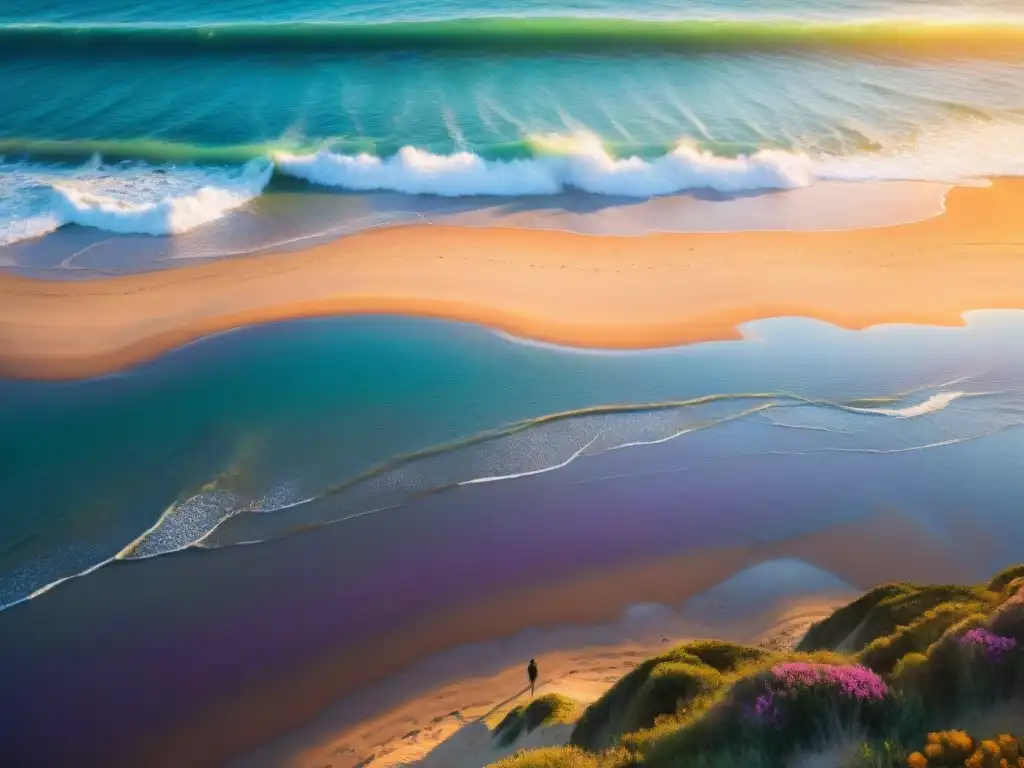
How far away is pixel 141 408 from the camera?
10734 millimetres

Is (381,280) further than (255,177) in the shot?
No

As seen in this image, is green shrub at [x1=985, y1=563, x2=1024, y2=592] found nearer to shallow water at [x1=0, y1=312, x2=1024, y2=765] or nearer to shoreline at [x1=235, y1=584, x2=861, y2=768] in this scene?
shoreline at [x1=235, y1=584, x2=861, y2=768]

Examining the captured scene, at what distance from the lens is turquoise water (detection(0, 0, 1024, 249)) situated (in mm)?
16750

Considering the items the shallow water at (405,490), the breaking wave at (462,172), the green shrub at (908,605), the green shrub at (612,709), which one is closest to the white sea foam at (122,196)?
the breaking wave at (462,172)

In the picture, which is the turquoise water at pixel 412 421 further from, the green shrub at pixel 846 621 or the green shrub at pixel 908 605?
the green shrub at pixel 908 605

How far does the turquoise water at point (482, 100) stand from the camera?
55.0 ft

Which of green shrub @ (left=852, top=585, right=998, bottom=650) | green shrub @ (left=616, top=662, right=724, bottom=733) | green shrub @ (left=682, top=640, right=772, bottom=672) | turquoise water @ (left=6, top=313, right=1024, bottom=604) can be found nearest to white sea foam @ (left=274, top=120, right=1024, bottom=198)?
turquoise water @ (left=6, top=313, right=1024, bottom=604)

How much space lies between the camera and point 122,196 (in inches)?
639

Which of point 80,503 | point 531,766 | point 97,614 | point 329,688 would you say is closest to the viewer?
point 531,766

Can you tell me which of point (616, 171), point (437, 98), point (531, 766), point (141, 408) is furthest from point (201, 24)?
point (531, 766)

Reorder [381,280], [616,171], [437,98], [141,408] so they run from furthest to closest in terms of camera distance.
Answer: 1. [437,98]
2. [616,171]
3. [381,280]
4. [141,408]

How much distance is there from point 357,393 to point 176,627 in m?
3.99

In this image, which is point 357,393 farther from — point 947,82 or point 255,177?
point 947,82

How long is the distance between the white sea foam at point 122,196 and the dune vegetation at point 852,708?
13478 mm
